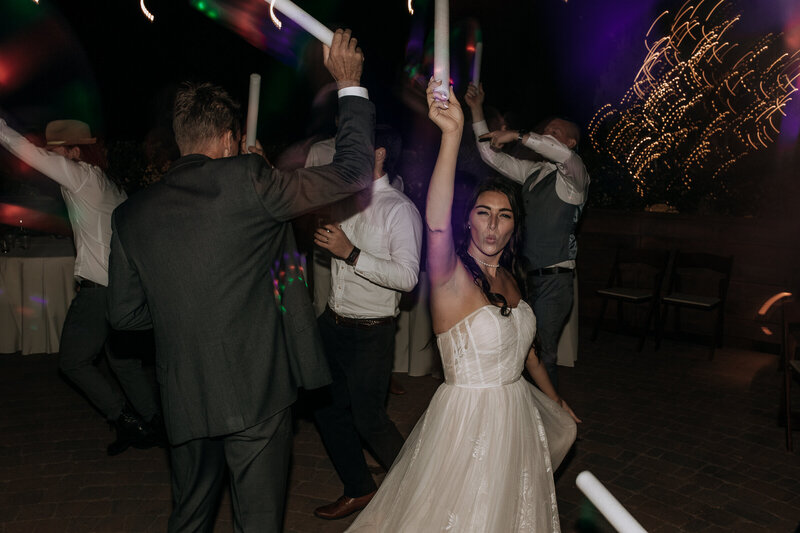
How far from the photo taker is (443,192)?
7.69 feet

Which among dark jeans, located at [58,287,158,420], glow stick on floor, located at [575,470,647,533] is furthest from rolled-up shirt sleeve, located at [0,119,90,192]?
glow stick on floor, located at [575,470,647,533]

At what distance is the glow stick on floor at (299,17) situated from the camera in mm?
1700

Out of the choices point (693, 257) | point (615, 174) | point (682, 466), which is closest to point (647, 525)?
point (682, 466)

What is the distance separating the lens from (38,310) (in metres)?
6.72

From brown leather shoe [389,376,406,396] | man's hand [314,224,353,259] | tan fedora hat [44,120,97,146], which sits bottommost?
brown leather shoe [389,376,406,396]

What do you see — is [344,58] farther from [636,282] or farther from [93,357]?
[636,282]

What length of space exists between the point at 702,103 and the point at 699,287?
3703 mm

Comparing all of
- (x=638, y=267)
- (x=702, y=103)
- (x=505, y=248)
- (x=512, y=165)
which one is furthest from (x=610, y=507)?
(x=702, y=103)

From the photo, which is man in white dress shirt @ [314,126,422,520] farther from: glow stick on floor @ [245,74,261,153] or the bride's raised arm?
glow stick on floor @ [245,74,261,153]

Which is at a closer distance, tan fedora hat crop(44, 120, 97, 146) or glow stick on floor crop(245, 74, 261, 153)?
glow stick on floor crop(245, 74, 261, 153)

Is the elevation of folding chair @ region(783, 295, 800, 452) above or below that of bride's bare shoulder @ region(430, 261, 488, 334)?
below

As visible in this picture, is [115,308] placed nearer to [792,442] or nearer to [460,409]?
[460,409]

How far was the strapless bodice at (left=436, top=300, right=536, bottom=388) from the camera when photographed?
2.72 meters

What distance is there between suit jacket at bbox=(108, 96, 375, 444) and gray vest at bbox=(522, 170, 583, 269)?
2.82 metres
